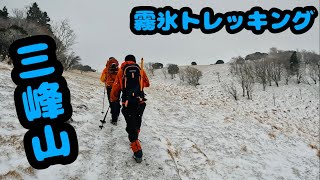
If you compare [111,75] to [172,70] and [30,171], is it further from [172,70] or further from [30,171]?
[172,70]

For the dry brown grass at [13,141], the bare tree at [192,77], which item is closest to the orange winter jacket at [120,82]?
the dry brown grass at [13,141]

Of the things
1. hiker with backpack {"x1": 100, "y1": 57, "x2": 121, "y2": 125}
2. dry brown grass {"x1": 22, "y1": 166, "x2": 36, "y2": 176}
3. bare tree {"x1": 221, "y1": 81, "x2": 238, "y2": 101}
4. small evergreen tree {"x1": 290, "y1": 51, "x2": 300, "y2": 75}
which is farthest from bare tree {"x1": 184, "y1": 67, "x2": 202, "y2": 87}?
dry brown grass {"x1": 22, "y1": 166, "x2": 36, "y2": 176}

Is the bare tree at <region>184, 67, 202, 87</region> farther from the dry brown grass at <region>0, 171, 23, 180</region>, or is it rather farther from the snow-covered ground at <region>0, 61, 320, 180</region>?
the dry brown grass at <region>0, 171, 23, 180</region>

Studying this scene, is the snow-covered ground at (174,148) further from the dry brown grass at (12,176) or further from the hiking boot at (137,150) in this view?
the hiking boot at (137,150)

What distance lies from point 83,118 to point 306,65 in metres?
44.3

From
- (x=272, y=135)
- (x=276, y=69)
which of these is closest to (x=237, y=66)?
(x=276, y=69)

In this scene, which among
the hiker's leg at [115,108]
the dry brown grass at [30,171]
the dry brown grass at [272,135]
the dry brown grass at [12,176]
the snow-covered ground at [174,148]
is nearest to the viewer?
the dry brown grass at [12,176]

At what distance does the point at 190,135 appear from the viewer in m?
11.2

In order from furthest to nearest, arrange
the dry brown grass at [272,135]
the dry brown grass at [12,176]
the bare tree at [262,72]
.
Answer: the bare tree at [262,72] → the dry brown grass at [272,135] → the dry brown grass at [12,176]

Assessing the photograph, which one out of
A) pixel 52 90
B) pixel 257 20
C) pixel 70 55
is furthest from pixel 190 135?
pixel 70 55

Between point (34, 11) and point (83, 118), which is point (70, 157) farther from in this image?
point (34, 11)

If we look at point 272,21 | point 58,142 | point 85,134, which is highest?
point 272,21

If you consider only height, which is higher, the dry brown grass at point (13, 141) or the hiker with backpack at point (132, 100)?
the hiker with backpack at point (132, 100)

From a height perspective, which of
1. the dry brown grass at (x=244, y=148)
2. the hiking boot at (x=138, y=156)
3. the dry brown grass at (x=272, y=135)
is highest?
the hiking boot at (x=138, y=156)
